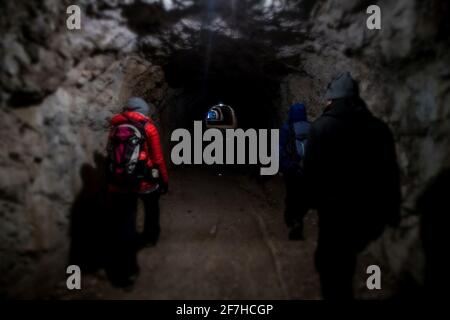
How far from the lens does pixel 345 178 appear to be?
134 inches

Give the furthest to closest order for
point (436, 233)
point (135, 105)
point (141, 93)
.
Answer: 1. point (141, 93)
2. point (135, 105)
3. point (436, 233)

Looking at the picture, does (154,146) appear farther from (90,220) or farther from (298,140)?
(298,140)

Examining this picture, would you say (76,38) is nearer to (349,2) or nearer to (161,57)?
(161,57)

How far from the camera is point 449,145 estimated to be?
3293 mm

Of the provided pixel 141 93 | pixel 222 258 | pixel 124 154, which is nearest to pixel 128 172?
pixel 124 154

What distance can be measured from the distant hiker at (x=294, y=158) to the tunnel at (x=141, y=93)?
15.3 inches

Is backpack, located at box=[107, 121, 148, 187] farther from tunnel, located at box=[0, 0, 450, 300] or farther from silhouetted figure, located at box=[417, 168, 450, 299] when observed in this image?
silhouetted figure, located at box=[417, 168, 450, 299]

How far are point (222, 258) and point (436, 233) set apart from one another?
2585mm

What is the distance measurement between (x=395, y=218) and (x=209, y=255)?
246cm

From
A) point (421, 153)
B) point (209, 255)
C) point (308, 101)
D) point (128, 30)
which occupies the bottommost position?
point (209, 255)

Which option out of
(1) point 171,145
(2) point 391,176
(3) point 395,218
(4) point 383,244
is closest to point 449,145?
(2) point 391,176

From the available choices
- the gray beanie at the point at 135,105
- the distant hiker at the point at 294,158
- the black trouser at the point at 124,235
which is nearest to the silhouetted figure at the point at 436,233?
the distant hiker at the point at 294,158

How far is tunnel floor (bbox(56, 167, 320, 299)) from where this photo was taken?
3801 millimetres

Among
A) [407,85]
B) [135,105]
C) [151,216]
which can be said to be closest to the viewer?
[407,85]
